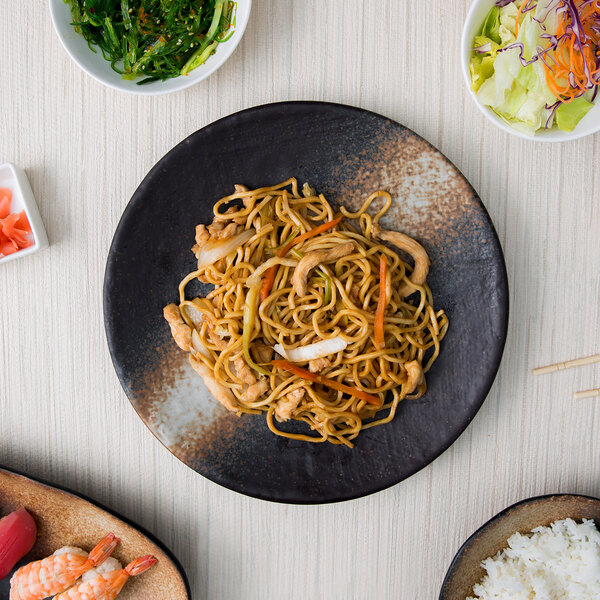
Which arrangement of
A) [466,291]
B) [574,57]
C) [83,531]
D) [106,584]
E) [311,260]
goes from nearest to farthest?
[574,57] < [311,260] < [466,291] < [106,584] < [83,531]

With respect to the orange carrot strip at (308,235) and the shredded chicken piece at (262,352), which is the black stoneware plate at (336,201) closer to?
the orange carrot strip at (308,235)

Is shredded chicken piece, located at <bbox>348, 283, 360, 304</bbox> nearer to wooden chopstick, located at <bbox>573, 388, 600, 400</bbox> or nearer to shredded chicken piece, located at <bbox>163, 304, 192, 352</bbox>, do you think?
shredded chicken piece, located at <bbox>163, 304, 192, 352</bbox>

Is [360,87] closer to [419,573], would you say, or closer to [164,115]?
[164,115]

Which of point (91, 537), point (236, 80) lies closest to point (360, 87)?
point (236, 80)

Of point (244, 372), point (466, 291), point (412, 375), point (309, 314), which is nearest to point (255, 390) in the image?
point (244, 372)

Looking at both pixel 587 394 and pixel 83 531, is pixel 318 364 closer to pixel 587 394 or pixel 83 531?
pixel 587 394

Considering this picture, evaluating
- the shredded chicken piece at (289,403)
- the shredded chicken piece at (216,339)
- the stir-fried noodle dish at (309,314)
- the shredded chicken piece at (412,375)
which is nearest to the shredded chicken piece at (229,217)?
the stir-fried noodle dish at (309,314)

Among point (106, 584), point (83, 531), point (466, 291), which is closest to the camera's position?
point (466, 291)
